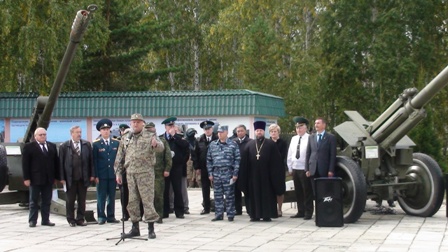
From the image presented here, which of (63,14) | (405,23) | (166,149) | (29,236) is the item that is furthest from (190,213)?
(405,23)

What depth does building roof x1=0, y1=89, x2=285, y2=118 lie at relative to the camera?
919 inches

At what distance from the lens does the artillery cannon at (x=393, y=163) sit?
14469 millimetres

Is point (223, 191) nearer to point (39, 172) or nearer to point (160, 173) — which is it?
point (160, 173)

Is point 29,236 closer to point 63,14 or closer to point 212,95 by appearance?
point 212,95

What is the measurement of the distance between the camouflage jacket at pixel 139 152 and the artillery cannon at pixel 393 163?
3699 mm

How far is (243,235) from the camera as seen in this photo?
12812 mm

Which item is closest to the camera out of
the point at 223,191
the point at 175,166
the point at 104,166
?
the point at 104,166

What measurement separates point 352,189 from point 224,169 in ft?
7.13

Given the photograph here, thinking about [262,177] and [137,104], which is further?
[137,104]

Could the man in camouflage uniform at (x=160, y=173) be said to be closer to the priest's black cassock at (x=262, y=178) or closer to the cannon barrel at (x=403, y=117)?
the priest's black cassock at (x=262, y=178)

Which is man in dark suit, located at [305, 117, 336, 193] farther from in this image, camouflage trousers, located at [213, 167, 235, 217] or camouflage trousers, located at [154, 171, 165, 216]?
camouflage trousers, located at [154, 171, 165, 216]

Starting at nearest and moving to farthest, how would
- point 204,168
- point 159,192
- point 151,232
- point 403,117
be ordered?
1. point 151,232
2. point 159,192
3. point 403,117
4. point 204,168

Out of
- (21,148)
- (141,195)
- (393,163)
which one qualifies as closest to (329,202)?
(393,163)

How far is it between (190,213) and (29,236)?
4008 mm
